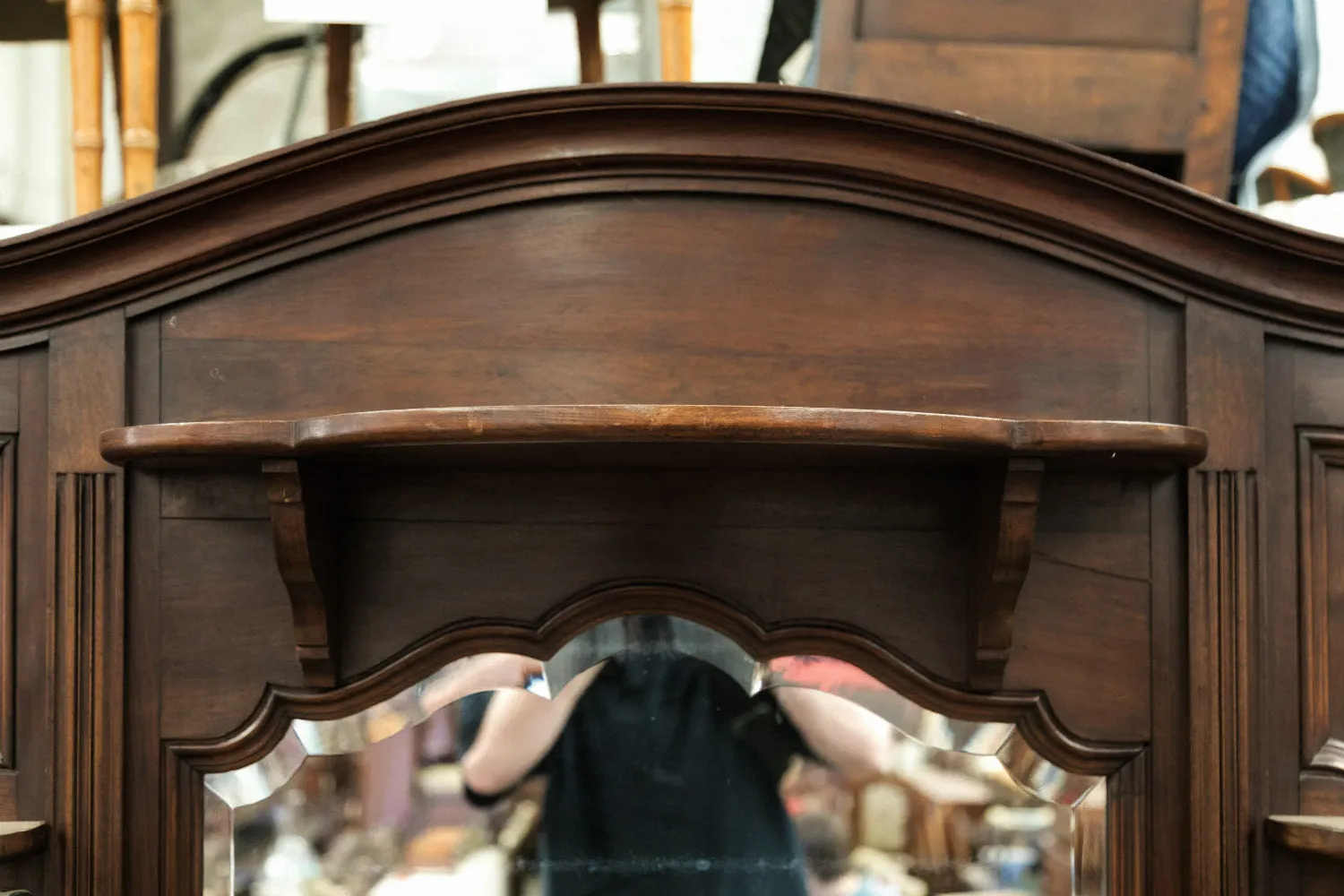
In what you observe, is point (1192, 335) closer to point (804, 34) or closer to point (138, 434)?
point (804, 34)

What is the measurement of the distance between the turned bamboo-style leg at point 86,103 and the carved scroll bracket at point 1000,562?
0.94 m

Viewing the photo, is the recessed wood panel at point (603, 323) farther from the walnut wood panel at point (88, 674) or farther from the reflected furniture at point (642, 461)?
the walnut wood panel at point (88, 674)

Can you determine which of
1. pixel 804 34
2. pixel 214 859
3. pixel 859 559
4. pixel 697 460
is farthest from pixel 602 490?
pixel 804 34

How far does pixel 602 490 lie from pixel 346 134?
0.38m

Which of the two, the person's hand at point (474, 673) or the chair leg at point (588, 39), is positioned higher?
the chair leg at point (588, 39)

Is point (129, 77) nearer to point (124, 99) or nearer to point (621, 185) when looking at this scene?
point (124, 99)

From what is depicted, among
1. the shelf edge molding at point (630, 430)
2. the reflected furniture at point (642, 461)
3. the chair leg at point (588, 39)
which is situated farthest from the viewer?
the chair leg at point (588, 39)

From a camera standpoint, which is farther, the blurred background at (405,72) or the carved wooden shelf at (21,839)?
the blurred background at (405,72)

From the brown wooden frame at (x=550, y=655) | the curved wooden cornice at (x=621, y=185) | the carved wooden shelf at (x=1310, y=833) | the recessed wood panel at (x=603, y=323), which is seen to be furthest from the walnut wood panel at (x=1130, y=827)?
the curved wooden cornice at (x=621, y=185)

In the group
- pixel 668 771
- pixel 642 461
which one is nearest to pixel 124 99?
pixel 642 461

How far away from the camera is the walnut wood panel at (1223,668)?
1.01 m

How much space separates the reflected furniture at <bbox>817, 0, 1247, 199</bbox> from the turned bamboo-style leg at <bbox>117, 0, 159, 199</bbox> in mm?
794

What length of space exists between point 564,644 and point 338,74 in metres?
0.71

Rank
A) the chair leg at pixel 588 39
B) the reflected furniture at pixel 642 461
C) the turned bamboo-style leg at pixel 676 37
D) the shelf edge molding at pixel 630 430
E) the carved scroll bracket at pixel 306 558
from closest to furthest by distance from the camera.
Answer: the shelf edge molding at pixel 630 430, the carved scroll bracket at pixel 306 558, the reflected furniture at pixel 642 461, the turned bamboo-style leg at pixel 676 37, the chair leg at pixel 588 39
